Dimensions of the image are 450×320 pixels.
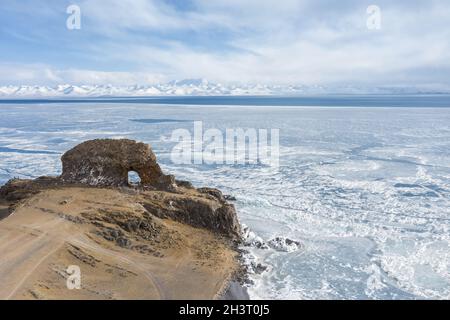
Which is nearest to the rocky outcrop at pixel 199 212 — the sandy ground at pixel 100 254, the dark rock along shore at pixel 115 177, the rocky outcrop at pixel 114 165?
the dark rock along shore at pixel 115 177

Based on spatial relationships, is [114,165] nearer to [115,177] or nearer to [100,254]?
[115,177]

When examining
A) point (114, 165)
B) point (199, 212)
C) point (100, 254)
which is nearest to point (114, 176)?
point (114, 165)

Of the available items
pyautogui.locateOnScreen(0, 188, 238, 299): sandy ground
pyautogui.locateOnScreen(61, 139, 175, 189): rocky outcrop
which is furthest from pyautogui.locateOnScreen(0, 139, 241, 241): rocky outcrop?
pyautogui.locateOnScreen(0, 188, 238, 299): sandy ground

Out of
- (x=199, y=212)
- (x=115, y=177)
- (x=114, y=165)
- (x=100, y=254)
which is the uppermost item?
(x=114, y=165)
